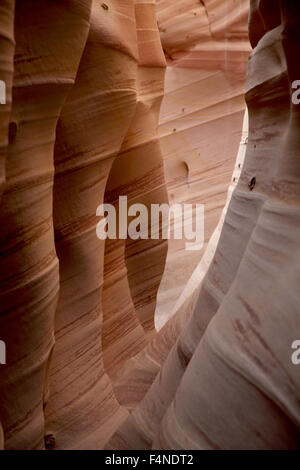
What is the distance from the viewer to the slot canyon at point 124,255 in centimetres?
101

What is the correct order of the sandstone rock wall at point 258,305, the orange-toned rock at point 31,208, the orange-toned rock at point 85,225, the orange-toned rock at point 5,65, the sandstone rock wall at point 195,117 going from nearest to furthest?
the sandstone rock wall at point 258,305, the orange-toned rock at point 5,65, the orange-toned rock at point 31,208, the orange-toned rock at point 85,225, the sandstone rock wall at point 195,117

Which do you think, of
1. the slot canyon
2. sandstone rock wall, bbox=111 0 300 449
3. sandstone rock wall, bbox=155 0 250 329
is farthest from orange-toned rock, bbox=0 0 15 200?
sandstone rock wall, bbox=155 0 250 329

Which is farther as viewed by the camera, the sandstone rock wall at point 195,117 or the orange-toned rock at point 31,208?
the sandstone rock wall at point 195,117

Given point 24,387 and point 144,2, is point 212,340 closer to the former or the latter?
point 24,387

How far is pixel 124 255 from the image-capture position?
271 cm

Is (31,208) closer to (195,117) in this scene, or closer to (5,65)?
(5,65)

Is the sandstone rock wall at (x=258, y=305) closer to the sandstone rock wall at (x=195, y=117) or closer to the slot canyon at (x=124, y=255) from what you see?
the slot canyon at (x=124, y=255)

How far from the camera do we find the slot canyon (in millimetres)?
1015

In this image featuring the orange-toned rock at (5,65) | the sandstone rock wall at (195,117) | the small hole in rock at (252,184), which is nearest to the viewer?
the orange-toned rock at (5,65)

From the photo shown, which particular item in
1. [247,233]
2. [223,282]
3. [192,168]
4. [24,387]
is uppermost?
[192,168]

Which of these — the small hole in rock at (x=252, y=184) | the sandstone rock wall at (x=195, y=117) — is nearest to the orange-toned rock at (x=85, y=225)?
the small hole in rock at (x=252, y=184)
